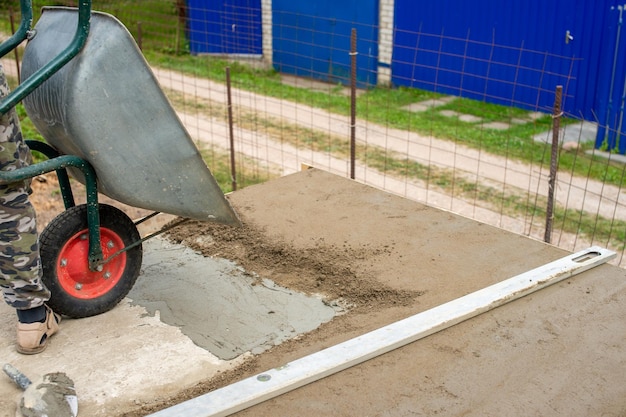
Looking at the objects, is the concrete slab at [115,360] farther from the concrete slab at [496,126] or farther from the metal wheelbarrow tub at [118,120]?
the concrete slab at [496,126]

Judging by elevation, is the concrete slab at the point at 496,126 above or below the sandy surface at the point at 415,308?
below

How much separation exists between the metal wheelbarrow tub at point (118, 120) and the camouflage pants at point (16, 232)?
216 mm

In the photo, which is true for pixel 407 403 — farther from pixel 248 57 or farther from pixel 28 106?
pixel 248 57

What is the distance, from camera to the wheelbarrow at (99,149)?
3.25 metres

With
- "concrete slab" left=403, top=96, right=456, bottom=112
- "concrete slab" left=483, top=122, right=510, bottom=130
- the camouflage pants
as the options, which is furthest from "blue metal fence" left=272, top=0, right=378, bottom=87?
the camouflage pants

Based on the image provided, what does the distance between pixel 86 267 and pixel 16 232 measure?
463 mm

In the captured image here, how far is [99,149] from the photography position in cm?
333

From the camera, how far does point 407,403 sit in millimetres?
2990

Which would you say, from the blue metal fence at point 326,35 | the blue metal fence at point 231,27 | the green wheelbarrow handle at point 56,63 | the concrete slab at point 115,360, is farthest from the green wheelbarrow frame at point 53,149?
the blue metal fence at point 231,27

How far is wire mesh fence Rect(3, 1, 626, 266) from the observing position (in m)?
6.73

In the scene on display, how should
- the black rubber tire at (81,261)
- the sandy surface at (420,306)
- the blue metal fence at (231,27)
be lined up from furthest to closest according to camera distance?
the blue metal fence at (231,27) < the black rubber tire at (81,261) < the sandy surface at (420,306)

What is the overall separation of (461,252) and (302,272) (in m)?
0.89

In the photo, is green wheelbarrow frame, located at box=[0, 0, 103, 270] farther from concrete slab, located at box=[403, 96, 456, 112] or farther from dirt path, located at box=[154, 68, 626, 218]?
concrete slab, located at box=[403, 96, 456, 112]

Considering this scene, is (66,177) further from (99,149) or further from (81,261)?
(99,149)
